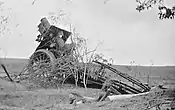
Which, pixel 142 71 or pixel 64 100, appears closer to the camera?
pixel 64 100

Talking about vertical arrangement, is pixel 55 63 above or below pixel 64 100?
above

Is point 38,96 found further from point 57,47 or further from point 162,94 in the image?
point 162,94

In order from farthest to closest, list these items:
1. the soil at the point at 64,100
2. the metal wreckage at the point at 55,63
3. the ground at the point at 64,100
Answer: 1. the metal wreckage at the point at 55,63
2. the ground at the point at 64,100
3. the soil at the point at 64,100

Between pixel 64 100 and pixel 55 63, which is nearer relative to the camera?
pixel 64 100

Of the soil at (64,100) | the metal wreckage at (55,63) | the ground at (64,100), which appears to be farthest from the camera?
the metal wreckage at (55,63)

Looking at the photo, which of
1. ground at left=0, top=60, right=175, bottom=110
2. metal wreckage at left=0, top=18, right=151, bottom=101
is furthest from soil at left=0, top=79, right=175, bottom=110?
metal wreckage at left=0, top=18, right=151, bottom=101

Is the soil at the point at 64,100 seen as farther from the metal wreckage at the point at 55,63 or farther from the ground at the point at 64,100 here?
the metal wreckage at the point at 55,63

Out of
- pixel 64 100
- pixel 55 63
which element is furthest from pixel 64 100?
pixel 55 63

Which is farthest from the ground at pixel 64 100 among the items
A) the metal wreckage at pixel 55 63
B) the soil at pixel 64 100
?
the metal wreckage at pixel 55 63

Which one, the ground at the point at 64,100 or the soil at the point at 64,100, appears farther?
the ground at the point at 64,100

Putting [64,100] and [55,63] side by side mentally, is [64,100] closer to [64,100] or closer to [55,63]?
[64,100]

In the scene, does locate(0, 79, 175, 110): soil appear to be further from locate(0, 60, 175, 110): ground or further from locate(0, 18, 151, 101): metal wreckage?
locate(0, 18, 151, 101): metal wreckage

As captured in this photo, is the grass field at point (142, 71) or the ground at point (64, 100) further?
the grass field at point (142, 71)

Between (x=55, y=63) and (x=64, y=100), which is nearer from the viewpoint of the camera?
(x=64, y=100)
